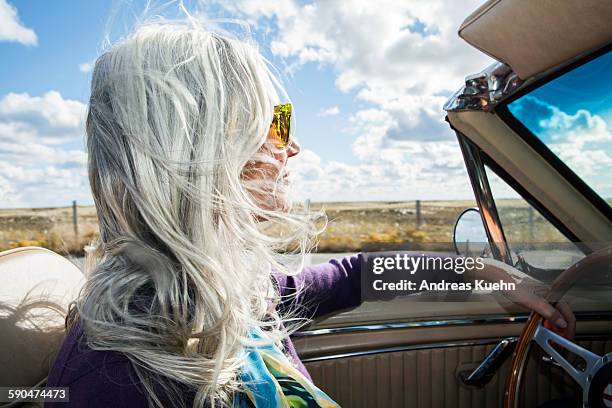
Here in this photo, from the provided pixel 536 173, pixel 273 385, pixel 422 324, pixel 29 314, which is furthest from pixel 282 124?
pixel 536 173

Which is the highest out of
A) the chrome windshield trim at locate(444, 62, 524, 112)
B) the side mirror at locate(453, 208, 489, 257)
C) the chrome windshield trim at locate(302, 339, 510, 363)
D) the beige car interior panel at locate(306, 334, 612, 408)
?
the chrome windshield trim at locate(444, 62, 524, 112)

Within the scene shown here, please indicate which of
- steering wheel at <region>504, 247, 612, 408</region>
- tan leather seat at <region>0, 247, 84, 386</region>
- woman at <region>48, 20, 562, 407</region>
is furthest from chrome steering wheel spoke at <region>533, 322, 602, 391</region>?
tan leather seat at <region>0, 247, 84, 386</region>

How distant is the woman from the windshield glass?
1164 mm

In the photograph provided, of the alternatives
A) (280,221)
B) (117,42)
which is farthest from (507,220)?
(117,42)

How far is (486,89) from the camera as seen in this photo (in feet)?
5.87

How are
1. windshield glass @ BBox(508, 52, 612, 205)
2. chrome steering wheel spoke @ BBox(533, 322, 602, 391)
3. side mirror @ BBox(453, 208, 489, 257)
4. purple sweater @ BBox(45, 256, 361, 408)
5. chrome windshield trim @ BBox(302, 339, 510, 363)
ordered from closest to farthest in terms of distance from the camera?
purple sweater @ BBox(45, 256, 361, 408) → chrome steering wheel spoke @ BBox(533, 322, 602, 391) → windshield glass @ BBox(508, 52, 612, 205) → chrome windshield trim @ BBox(302, 339, 510, 363) → side mirror @ BBox(453, 208, 489, 257)

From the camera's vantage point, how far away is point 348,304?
180 cm

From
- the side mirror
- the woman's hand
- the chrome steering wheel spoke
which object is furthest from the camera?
the side mirror

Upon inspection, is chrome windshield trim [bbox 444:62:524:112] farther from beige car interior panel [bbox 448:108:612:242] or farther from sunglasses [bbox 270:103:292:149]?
sunglasses [bbox 270:103:292:149]

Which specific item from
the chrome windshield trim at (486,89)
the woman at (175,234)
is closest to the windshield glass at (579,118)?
the chrome windshield trim at (486,89)

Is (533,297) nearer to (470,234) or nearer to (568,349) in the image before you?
(568,349)

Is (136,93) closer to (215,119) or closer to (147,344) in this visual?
(215,119)

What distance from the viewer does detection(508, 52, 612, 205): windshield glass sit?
65.9 inches

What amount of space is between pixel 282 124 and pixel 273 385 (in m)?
0.56
